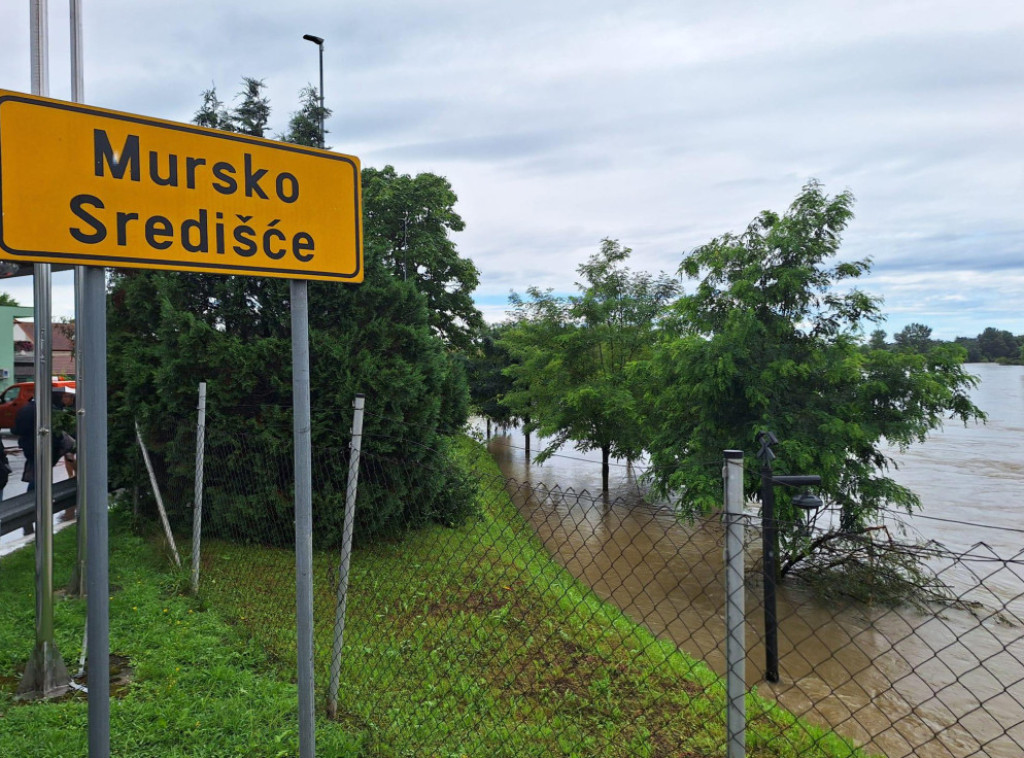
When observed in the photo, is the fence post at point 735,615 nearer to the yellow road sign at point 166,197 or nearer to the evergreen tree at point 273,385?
the yellow road sign at point 166,197

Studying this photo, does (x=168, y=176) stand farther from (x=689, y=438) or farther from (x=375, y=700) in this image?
(x=689, y=438)

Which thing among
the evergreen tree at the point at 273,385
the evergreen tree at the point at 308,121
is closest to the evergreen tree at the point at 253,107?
the evergreen tree at the point at 308,121

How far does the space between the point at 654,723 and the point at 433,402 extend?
14.6ft

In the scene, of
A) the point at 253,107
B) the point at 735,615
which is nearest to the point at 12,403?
the point at 253,107

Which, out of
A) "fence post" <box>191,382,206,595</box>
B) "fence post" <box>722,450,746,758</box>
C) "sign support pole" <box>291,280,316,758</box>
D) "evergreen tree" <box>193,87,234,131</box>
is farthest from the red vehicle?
"fence post" <box>722,450,746,758</box>

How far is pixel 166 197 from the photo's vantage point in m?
1.93

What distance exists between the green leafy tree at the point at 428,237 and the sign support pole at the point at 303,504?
18.1 m

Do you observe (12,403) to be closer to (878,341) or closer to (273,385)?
(273,385)

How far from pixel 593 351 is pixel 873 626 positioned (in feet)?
39.8

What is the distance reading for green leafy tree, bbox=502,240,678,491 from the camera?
1706 centimetres

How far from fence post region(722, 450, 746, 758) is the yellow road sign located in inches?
54.5

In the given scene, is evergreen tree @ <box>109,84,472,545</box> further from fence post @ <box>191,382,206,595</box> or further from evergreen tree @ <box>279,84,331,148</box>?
evergreen tree @ <box>279,84,331,148</box>

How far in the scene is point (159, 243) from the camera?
192 centimetres

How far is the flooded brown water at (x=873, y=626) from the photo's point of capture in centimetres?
507
